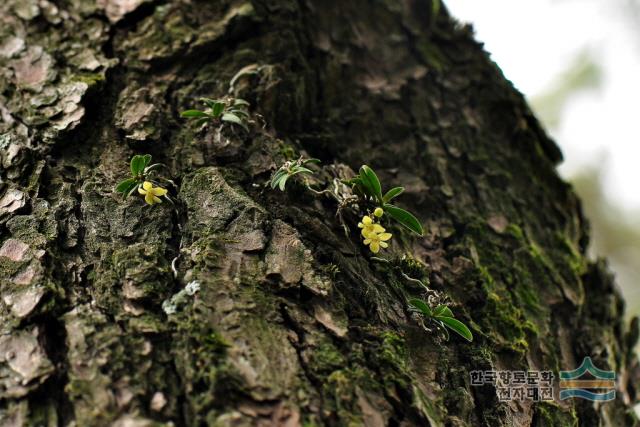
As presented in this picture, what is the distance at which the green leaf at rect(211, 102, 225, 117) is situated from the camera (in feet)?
6.86

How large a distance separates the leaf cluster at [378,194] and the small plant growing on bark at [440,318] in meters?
0.28

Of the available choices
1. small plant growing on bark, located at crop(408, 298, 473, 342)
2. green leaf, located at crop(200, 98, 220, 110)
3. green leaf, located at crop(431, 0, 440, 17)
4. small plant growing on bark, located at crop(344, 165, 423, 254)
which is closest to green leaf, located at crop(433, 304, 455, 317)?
small plant growing on bark, located at crop(408, 298, 473, 342)

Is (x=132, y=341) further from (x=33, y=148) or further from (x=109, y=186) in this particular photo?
(x=33, y=148)

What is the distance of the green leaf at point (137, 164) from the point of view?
6.23 ft

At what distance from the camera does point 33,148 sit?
2.04m

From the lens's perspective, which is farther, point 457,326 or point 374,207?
point 374,207

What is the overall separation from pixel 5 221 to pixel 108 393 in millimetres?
743

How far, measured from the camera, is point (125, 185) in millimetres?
1896

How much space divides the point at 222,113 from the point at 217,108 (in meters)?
0.03

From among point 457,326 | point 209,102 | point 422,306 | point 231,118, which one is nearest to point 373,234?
point 422,306

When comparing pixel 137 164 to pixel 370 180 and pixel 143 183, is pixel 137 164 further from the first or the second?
pixel 370 180

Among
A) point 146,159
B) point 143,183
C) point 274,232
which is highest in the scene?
point 146,159

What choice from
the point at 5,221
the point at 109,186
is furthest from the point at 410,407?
the point at 5,221

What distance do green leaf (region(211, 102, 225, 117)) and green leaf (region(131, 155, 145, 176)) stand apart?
32 centimetres
